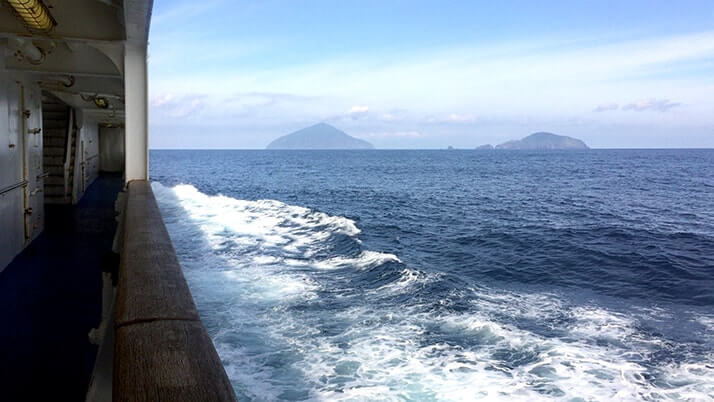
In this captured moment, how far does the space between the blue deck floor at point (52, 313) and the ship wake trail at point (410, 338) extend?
1.41 m

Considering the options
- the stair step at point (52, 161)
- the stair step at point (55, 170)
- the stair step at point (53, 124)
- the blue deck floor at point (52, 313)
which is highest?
the stair step at point (53, 124)

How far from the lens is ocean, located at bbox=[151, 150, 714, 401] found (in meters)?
5.23

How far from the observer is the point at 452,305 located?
768cm

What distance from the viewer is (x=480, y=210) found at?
66.9ft

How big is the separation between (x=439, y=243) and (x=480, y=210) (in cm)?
742

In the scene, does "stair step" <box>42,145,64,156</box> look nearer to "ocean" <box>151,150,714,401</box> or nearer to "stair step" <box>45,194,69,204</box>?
"stair step" <box>45,194,69,204</box>

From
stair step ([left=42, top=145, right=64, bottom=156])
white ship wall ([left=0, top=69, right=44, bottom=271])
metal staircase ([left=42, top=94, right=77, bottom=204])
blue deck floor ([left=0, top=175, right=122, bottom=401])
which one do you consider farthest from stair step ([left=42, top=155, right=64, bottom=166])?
blue deck floor ([left=0, top=175, right=122, bottom=401])

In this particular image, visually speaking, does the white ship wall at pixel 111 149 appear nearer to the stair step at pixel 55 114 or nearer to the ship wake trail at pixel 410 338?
the stair step at pixel 55 114

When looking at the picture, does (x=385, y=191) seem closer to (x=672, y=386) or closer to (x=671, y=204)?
(x=671, y=204)

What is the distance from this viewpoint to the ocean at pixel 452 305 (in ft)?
17.2

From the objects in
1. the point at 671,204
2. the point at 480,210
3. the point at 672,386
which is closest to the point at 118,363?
the point at 672,386

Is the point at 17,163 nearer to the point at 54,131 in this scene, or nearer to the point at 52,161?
the point at 52,161

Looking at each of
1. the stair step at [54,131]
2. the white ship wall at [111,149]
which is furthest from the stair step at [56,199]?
the white ship wall at [111,149]

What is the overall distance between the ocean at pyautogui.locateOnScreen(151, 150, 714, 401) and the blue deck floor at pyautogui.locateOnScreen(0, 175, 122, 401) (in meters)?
1.42
